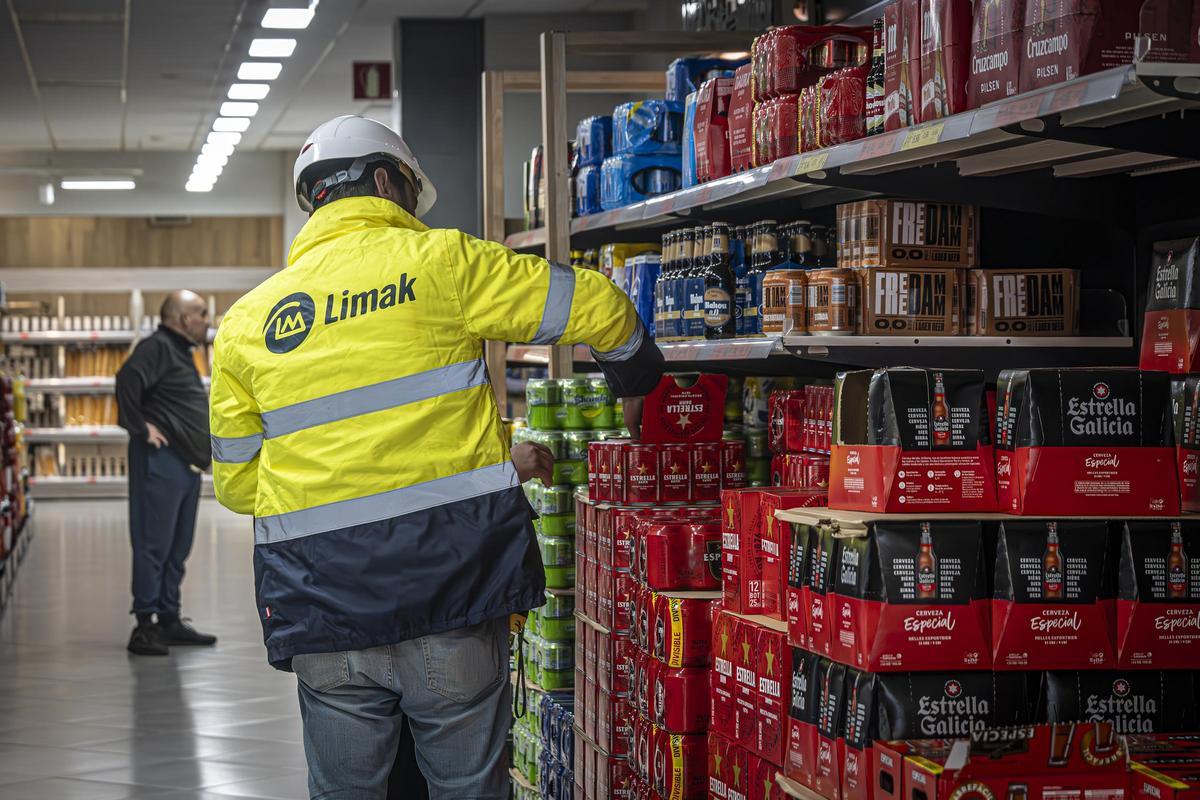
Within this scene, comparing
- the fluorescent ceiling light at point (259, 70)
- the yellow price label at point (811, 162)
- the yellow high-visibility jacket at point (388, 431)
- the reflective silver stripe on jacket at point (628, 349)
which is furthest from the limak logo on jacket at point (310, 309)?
the fluorescent ceiling light at point (259, 70)

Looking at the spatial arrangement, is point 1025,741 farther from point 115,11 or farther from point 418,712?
point 115,11

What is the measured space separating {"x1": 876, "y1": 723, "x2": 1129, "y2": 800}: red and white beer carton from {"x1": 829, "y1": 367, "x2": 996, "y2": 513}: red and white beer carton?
436 mm

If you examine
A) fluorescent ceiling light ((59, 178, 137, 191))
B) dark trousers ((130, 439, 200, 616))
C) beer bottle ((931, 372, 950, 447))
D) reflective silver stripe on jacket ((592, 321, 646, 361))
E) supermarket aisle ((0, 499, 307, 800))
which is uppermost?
fluorescent ceiling light ((59, 178, 137, 191))

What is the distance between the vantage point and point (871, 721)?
7.73 ft

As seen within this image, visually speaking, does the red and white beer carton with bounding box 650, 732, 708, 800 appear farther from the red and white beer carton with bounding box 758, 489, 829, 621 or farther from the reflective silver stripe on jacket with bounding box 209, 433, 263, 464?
the reflective silver stripe on jacket with bounding box 209, 433, 263, 464

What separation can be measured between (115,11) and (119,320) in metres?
9.07

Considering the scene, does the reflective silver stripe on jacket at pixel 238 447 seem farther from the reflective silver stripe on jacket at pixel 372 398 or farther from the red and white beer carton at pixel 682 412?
the red and white beer carton at pixel 682 412

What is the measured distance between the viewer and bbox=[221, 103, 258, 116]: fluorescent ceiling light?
42.6 ft

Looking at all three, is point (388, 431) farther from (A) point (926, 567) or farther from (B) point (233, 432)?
(A) point (926, 567)

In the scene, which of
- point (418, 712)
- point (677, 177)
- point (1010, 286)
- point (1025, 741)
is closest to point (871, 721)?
point (1025, 741)

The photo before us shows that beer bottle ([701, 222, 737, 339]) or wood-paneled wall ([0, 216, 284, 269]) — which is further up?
wood-paneled wall ([0, 216, 284, 269])

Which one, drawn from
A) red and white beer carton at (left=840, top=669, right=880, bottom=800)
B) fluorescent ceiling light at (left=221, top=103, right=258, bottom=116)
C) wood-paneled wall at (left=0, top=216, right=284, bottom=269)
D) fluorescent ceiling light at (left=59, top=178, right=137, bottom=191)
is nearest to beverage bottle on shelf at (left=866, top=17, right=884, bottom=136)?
red and white beer carton at (left=840, top=669, right=880, bottom=800)

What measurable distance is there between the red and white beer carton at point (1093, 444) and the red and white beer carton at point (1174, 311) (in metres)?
0.24

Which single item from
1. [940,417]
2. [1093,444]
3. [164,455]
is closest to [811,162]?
[940,417]
